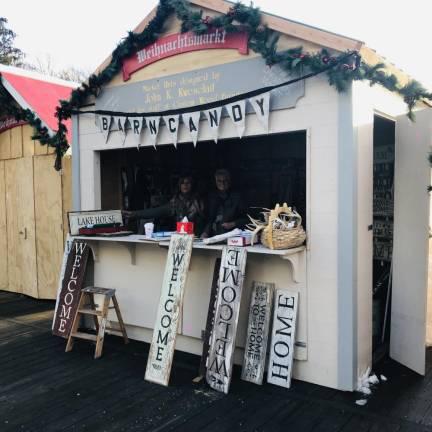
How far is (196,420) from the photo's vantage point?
310cm

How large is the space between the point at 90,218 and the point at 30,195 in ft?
7.86

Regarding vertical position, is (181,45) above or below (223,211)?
above

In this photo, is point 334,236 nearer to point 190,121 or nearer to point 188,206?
point 190,121

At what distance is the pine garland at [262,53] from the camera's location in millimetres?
3359

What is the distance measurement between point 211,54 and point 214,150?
7.85ft

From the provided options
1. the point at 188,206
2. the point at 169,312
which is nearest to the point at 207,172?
the point at 188,206

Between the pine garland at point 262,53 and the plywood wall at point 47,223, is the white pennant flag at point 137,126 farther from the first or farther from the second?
the plywood wall at point 47,223

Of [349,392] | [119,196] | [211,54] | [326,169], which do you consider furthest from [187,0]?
[349,392]

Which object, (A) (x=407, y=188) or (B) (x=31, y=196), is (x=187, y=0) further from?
(B) (x=31, y=196)

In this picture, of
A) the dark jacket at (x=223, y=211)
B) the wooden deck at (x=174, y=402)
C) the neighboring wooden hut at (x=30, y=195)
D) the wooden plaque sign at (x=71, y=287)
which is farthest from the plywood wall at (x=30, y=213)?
the dark jacket at (x=223, y=211)

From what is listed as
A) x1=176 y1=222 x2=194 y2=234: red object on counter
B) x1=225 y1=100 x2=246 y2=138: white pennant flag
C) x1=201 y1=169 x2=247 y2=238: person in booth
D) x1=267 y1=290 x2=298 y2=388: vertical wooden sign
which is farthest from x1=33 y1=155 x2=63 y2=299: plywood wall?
x1=267 y1=290 x2=298 y2=388: vertical wooden sign

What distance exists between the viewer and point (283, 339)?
12.2 feet

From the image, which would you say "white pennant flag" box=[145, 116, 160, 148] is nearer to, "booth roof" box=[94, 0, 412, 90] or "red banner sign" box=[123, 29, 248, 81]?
"red banner sign" box=[123, 29, 248, 81]

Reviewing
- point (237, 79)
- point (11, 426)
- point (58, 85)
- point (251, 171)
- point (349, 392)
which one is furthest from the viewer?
point (58, 85)
